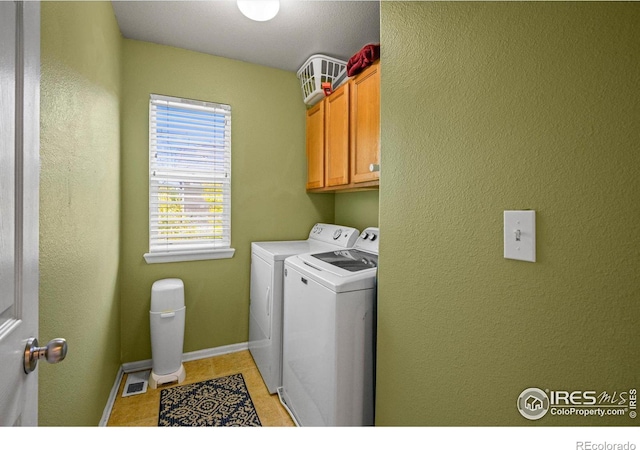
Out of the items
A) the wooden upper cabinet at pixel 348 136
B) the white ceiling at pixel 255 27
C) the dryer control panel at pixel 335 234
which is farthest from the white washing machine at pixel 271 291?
the white ceiling at pixel 255 27

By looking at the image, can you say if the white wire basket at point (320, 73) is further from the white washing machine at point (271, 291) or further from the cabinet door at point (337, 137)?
the white washing machine at point (271, 291)

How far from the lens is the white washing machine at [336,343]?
4.19 feet

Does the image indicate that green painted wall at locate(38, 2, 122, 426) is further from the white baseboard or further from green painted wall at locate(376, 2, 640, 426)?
green painted wall at locate(376, 2, 640, 426)

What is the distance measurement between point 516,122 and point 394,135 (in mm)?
462

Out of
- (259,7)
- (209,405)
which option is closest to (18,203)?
(259,7)

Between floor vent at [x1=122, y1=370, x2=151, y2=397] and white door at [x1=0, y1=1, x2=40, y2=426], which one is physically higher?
white door at [x1=0, y1=1, x2=40, y2=426]

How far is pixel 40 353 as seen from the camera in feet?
2.01

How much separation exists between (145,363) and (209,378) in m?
0.57

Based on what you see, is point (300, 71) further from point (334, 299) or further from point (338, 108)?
point (334, 299)

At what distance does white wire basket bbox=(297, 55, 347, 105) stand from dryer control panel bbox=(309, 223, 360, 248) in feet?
3.71

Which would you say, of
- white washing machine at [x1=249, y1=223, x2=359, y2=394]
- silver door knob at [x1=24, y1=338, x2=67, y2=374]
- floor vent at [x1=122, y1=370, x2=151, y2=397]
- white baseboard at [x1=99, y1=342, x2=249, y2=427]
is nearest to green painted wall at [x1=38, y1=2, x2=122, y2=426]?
white baseboard at [x1=99, y1=342, x2=249, y2=427]

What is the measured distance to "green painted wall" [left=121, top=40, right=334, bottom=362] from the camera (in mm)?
2168

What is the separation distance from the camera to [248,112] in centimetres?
250

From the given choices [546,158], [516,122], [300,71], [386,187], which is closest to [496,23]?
[516,122]
